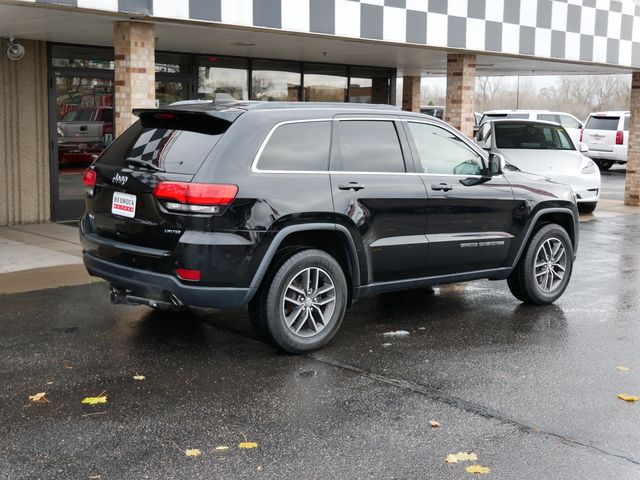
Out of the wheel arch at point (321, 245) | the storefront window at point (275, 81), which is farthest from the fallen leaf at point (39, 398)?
the storefront window at point (275, 81)

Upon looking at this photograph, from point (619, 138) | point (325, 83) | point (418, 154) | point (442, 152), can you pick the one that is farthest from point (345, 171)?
point (619, 138)

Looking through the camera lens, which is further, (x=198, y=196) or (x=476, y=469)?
(x=198, y=196)

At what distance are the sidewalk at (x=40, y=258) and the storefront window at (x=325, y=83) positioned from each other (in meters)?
5.58

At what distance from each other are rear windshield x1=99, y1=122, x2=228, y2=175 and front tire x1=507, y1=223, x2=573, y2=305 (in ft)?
10.6

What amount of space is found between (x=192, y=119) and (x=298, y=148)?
29.9 inches

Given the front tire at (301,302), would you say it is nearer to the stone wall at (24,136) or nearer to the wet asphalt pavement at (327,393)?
the wet asphalt pavement at (327,393)

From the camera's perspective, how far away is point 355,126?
609 centimetres

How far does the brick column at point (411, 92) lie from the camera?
20469mm

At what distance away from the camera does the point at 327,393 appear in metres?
4.93

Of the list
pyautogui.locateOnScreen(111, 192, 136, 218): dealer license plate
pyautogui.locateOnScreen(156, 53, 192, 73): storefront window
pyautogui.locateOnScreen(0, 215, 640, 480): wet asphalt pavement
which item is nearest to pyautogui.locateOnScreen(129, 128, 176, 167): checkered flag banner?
pyautogui.locateOnScreen(111, 192, 136, 218): dealer license plate

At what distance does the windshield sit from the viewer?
1403 cm

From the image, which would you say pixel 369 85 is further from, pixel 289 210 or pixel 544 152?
pixel 289 210

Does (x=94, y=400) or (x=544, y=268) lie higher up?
(x=544, y=268)

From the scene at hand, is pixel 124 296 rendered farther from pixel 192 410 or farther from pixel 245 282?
pixel 192 410
